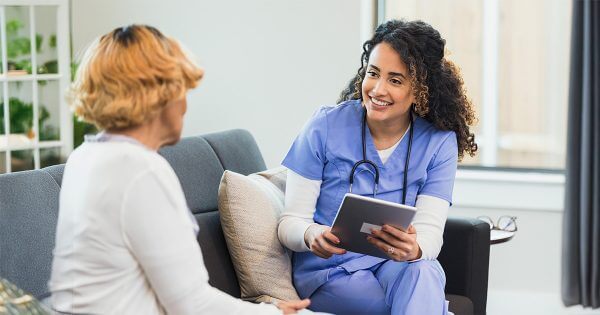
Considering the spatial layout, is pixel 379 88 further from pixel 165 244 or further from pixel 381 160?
pixel 165 244

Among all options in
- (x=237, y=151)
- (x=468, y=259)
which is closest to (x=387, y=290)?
(x=468, y=259)

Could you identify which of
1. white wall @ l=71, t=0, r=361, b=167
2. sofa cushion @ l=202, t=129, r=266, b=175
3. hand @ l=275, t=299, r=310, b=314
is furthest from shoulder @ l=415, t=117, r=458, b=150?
white wall @ l=71, t=0, r=361, b=167

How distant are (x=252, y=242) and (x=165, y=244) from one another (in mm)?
927

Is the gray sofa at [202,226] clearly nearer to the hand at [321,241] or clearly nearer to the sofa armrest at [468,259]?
the sofa armrest at [468,259]

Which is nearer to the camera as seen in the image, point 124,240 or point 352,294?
point 124,240

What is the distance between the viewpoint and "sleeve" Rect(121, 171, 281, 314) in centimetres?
133

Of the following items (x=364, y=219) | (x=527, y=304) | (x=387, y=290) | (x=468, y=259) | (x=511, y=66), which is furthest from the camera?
(x=511, y=66)

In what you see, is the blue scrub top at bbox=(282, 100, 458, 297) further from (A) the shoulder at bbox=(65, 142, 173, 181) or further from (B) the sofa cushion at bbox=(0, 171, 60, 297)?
(A) the shoulder at bbox=(65, 142, 173, 181)

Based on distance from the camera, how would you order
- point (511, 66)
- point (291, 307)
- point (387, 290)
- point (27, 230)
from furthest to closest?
1. point (511, 66)
2. point (387, 290)
3. point (27, 230)
4. point (291, 307)

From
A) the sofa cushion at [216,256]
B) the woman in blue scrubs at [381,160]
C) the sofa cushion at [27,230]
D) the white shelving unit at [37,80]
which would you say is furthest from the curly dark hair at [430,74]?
the white shelving unit at [37,80]

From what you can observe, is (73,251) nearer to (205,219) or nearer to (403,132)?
(205,219)

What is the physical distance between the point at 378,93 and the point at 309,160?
9.7 inches

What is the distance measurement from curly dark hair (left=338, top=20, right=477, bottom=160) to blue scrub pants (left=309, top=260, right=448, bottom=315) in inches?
16.0

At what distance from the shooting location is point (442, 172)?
7.73 ft
